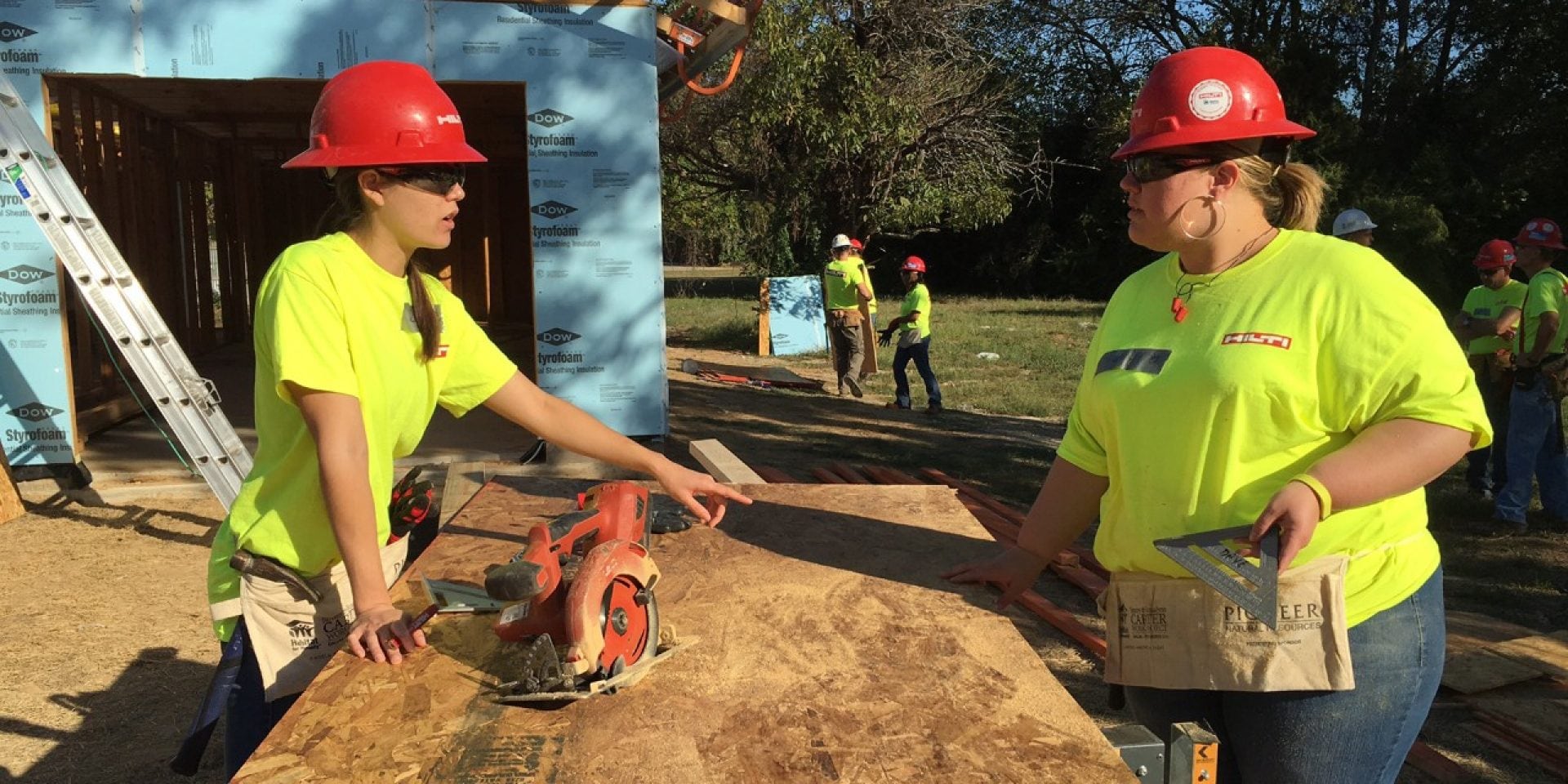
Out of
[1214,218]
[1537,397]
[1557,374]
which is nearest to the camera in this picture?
[1214,218]

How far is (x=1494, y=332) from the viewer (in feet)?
25.2

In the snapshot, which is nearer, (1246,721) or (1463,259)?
(1246,721)

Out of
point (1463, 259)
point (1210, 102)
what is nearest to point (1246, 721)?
point (1210, 102)

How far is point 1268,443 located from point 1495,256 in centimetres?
755

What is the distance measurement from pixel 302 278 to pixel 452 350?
1.37 ft

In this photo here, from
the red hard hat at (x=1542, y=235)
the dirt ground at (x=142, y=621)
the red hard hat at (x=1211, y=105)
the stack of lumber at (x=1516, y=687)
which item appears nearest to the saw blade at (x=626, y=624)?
the red hard hat at (x=1211, y=105)

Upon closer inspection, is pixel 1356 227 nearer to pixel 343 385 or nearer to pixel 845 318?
pixel 845 318

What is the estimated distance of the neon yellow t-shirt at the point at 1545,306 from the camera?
23.7 feet

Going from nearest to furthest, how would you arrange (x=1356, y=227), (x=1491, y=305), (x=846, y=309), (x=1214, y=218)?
(x=1214, y=218) → (x=1356, y=227) → (x=1491, y=305) → (x=846, y=309)

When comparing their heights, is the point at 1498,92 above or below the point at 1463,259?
above

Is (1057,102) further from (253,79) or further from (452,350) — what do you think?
(452,350)

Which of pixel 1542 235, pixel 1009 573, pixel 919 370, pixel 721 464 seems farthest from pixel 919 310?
pixel 1009 573

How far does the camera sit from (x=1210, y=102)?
6.13 feet

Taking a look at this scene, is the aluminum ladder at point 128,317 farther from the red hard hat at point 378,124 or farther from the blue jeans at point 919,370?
the blue jeans at point 919,370
